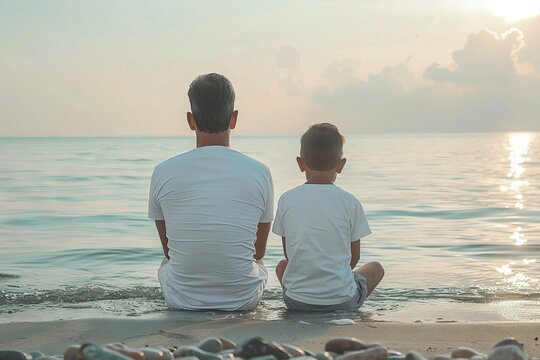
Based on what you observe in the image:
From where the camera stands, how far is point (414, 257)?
28.8 feet

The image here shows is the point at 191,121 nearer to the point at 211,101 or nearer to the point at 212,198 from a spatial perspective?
the point at 211,101

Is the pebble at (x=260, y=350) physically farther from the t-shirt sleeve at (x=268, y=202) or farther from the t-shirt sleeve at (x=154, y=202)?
the t-shirt sleeve at (x=154, y=202)

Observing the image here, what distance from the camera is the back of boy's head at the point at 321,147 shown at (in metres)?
5.30

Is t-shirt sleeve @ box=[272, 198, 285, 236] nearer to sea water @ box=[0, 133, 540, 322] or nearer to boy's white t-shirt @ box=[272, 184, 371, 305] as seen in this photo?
boy's white t-shirt @ box=[272, 184, 371, 305]

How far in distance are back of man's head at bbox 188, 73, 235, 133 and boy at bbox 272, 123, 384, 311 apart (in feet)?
1.99

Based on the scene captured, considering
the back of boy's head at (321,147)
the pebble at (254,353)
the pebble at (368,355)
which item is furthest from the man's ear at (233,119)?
the pebble at (368,355)

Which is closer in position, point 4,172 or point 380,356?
point 380,356

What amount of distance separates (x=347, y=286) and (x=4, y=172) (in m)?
22.4

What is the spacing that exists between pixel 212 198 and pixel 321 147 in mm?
808

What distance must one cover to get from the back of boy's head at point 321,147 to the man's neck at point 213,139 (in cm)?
54

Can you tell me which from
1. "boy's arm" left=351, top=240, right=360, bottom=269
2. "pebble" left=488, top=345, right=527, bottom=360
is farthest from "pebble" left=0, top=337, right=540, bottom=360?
"boy's arm" left=351, top=240, right=360, bottom=269

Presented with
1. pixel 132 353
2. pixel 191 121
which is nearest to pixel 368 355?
pixel 132 353

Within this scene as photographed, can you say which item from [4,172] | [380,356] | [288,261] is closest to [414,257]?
[288,261]

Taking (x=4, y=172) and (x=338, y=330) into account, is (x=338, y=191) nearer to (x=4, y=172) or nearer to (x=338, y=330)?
(x=338, y=330)
